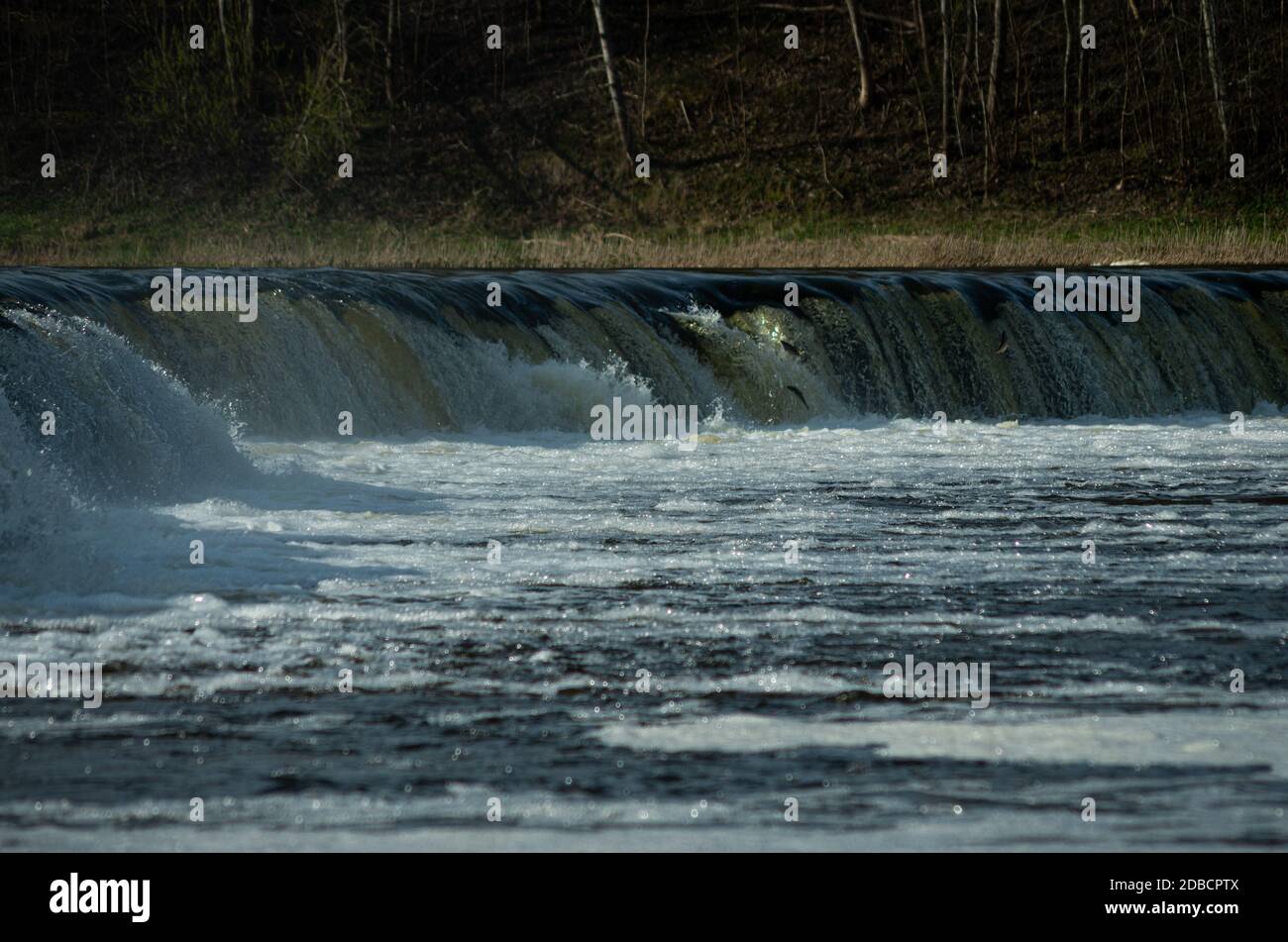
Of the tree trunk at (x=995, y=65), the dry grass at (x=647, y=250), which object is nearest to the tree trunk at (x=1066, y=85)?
the tree trunk at (x=995, y=65)

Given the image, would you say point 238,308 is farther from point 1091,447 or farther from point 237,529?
point 1091,447

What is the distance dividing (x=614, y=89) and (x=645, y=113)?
1089 millimetres

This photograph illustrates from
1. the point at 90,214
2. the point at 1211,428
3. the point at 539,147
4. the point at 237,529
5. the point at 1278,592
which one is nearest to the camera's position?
the point at 1278,592

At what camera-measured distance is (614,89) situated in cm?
3847

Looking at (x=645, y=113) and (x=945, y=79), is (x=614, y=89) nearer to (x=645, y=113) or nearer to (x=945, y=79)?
(x=645, y=113)

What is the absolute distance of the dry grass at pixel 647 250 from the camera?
2772 centimetres

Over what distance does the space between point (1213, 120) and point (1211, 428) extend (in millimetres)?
20523

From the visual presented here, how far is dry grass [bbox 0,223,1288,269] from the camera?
2772 cm

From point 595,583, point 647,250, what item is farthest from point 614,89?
point 595,583

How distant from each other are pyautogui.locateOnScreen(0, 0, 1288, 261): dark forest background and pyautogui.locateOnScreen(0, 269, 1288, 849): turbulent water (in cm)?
1705

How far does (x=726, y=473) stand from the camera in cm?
1383

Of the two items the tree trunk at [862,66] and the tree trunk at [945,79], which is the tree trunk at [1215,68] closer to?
the tree trunk at [945,79]
